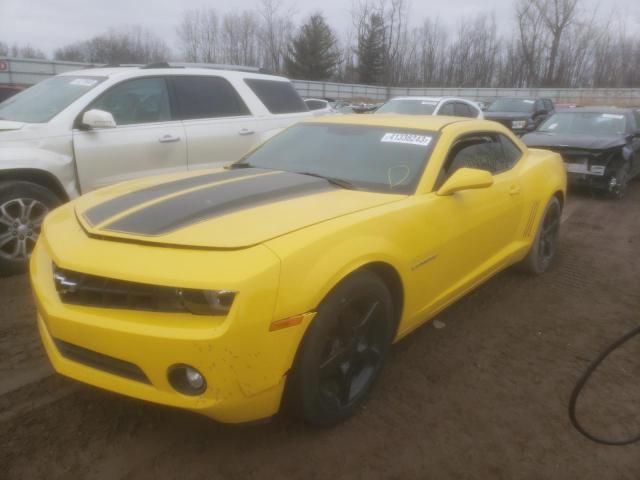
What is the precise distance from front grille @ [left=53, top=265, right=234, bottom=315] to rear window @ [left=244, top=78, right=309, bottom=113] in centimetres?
438

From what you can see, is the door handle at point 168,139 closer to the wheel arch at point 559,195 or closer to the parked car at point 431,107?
the wheel arch at point 559,195

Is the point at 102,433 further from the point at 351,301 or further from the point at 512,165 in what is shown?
the point at 512,165

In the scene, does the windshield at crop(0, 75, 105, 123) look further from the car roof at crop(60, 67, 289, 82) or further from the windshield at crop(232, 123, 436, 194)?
the windshield at crop(232, 123, 436, 194)

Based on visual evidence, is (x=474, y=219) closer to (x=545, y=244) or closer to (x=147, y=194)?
(x=545, y=244)

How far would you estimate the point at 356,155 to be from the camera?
3488 millimetres

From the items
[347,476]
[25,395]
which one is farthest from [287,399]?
[25,395]

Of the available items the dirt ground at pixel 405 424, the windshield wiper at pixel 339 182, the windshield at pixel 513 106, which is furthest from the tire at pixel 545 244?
the windshield at pixel 513 106

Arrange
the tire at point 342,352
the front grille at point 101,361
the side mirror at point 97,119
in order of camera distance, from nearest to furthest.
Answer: the front grille at point 101,361 < the tire at point 342,352 < the side mirror at point 97,119

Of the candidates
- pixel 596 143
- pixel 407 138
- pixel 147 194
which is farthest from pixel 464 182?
pixel 596 143

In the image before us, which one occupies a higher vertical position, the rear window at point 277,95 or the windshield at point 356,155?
the rear window at point 277,95

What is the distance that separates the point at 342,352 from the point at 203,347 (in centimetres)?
78

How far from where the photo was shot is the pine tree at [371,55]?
59.2 m

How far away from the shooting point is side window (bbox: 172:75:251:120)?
5.46 m

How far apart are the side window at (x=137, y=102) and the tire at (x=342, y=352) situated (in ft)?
11.4
